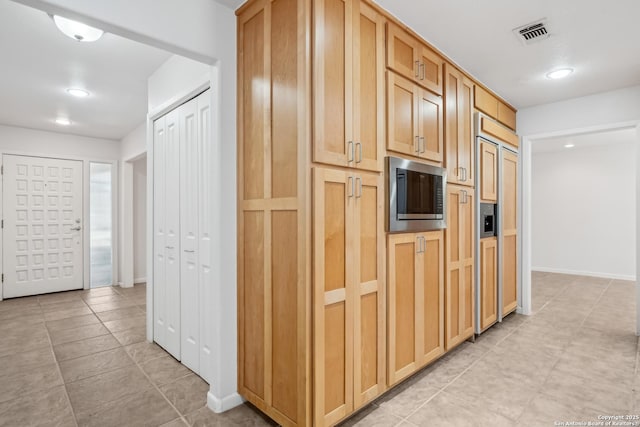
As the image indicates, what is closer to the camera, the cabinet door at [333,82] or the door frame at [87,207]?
the cabinet door at [333,82]

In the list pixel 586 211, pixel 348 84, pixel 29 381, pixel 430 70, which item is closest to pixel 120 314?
pixel 29 381

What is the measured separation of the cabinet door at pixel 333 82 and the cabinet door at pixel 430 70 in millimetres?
788

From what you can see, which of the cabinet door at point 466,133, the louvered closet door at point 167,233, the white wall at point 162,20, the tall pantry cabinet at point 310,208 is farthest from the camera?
the cabinet door at point 466,133

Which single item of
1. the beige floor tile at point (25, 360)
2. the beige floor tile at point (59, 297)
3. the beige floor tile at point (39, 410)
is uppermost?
the beige floor tile at point (25, 360)

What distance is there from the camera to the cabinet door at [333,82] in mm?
1667

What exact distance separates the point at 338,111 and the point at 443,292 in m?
1.69

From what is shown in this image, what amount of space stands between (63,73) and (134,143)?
2013mm

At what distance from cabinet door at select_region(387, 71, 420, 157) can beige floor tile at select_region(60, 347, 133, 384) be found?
2.72 m

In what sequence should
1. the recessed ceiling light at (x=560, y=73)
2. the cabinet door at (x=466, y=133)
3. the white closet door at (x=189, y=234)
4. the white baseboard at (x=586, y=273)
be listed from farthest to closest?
the white baseboard at (x=586, y=273) → the recessed ceiling light at (x=560, y=73) → the cabinet door at (x=466, y=133) → the white closet door at (x=189, y=234)

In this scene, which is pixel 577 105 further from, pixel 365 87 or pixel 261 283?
pixel 261 283

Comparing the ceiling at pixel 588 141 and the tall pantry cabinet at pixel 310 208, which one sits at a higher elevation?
the ceiling at pixel 588 141

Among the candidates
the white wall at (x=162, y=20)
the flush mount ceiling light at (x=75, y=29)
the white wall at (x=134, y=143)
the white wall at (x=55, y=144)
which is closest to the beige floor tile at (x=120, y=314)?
the white wall at (x=134, y=143)

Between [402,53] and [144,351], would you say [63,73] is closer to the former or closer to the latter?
[144,351]

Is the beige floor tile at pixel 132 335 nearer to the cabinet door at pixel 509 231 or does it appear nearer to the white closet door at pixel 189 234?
the white closet door at pixel 189 234
